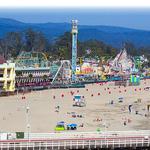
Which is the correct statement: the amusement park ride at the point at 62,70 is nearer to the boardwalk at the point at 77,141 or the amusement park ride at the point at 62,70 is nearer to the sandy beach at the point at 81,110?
the sandy beach at the point at 81,110

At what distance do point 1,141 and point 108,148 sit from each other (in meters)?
4.60

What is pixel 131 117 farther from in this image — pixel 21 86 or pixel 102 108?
pixel 21 86

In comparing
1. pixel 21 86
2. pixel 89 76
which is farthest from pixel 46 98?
pixel 89 76

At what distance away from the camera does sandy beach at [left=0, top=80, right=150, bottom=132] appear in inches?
1626

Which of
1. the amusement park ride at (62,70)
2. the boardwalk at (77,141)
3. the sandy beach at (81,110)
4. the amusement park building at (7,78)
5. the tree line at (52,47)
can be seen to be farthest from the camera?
the tree line at (52,47)

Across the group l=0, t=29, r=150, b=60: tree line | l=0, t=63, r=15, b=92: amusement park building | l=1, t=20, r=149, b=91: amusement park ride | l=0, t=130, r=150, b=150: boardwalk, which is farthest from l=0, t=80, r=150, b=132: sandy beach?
l=0, t=29, r=150, b=60: tree line

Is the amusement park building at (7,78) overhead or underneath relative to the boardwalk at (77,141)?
underneath

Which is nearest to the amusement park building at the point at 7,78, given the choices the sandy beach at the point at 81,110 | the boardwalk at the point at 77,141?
the sandy beach at the point at 81,110

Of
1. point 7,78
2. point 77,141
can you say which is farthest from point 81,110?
point 77,141

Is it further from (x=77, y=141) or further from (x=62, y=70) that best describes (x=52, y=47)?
(x=77, y=141)

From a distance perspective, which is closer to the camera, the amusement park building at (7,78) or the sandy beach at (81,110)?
the sandy beach at (81,110)

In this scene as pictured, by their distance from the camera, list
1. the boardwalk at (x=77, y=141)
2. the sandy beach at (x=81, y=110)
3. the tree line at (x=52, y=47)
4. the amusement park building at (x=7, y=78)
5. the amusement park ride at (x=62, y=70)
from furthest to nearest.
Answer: the tree line at (x=52, y=47)
the amusement park ride at (x=62, y=70)
the amusement park building at (x=7, y=78)
the sandy beach at (x=81, y=110)
the boardwalk at (x=77, y=141)

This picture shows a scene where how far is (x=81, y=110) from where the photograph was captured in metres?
48.8

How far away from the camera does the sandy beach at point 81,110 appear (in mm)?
41306
